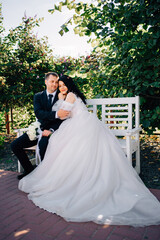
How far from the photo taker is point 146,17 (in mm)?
3402

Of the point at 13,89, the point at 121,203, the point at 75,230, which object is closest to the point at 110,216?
the point at 121,203

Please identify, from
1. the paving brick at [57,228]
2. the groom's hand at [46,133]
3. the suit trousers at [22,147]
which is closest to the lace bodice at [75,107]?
the groom's hand at [46,133]

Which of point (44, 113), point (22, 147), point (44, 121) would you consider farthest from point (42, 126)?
point (22, 147)

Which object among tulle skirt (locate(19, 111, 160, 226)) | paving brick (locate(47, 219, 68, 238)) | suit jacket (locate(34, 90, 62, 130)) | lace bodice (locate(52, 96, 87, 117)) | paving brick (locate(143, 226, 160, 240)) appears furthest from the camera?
suit jacket (locate(34, 90, 62, 130))

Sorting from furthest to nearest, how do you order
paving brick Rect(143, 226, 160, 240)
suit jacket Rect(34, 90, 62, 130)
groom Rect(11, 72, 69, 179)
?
suit jacket Rect(34, 90, 62, 130) < groom Rect(11, 72, 69, 179) < paving brick Rect(143, 226, 160, 240)

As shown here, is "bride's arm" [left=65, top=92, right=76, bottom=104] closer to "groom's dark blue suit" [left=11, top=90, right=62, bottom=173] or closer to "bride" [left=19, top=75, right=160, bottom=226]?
"bride" [left=19, top=75, right=160, bottom=226]

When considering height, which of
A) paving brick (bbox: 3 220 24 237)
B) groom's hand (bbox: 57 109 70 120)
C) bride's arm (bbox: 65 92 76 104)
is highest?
bride's arm (bbox: 65 92 76 104)

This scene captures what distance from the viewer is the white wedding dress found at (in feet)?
7.98

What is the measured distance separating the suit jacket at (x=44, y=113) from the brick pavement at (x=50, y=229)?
1517 millimetres

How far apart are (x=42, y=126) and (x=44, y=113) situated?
0.33 metres

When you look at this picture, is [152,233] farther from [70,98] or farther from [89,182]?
[70,98]

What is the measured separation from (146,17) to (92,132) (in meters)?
2.05

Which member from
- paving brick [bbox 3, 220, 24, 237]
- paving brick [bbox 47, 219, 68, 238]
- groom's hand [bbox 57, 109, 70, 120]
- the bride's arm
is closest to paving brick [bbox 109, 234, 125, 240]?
paving brick [bbox 47, 219, 68, 238]

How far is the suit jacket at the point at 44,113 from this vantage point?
3.81m
